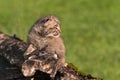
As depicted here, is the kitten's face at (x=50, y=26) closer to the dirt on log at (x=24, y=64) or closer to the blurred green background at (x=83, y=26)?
the dirt on log at (x=24, y=64)

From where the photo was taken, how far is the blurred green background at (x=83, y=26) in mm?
11844

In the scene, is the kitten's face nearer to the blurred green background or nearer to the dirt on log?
the dirt on log

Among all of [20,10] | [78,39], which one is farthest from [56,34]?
[20,10]

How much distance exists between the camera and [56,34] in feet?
16.5

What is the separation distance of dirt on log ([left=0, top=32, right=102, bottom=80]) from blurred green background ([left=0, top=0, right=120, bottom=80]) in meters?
5.20

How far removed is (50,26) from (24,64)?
1.31 feet

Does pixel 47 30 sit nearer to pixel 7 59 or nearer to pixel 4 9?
pixel 7 59

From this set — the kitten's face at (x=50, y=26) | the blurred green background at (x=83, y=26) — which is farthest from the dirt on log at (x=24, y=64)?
the blurred green background at (x=83, y=26)

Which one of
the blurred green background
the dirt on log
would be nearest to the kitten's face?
the dirt on log

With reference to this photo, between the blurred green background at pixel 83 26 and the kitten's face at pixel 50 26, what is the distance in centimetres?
586

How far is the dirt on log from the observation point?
4.76m

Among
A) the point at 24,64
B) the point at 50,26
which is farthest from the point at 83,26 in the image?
the point at 24,64

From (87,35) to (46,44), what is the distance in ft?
28.8

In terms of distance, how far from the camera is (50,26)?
4.95 metres
